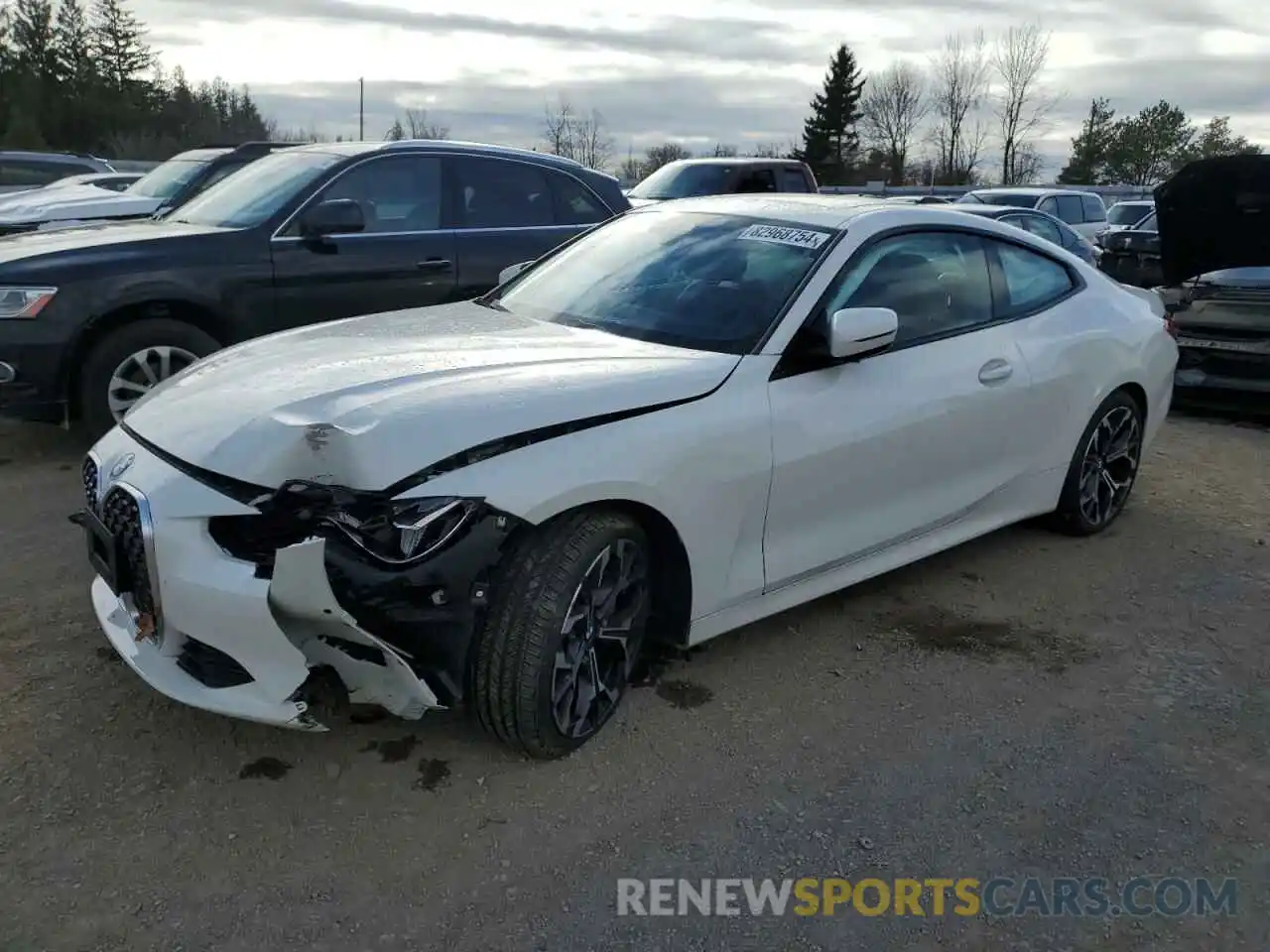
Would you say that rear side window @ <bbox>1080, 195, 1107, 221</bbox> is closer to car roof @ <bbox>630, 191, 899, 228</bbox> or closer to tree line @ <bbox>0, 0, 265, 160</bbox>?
car roof @ <bbox>630, 191, 899, 228</bbox>

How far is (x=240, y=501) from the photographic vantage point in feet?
8.79

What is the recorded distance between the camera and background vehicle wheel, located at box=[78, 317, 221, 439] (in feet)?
18.0

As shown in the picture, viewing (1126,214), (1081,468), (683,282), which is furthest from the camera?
(1126,214)

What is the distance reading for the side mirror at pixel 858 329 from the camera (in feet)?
11.3

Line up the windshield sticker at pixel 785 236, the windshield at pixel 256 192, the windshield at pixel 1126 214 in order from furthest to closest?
the windshield at pixel 1126 214 < the windshield at pixel 256 192 < the windshield sticker at pixel 785 236

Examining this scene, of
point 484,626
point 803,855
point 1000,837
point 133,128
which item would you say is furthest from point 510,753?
point 133,128

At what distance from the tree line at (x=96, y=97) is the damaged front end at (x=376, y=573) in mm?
43747

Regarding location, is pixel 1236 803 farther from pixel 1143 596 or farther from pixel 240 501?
→ pixel 240 501

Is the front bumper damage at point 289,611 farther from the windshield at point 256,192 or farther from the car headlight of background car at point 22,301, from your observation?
the windshield at point 256,192

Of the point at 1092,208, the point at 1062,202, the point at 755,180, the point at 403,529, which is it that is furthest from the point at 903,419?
the point at 1092,208

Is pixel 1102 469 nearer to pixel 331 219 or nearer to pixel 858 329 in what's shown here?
pixel 858 329

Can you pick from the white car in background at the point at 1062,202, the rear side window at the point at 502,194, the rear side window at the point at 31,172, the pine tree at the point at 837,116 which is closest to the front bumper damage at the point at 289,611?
the rear side window at the point at 502,194

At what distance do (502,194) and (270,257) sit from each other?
5.22 ft

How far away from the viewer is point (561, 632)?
288 cm
